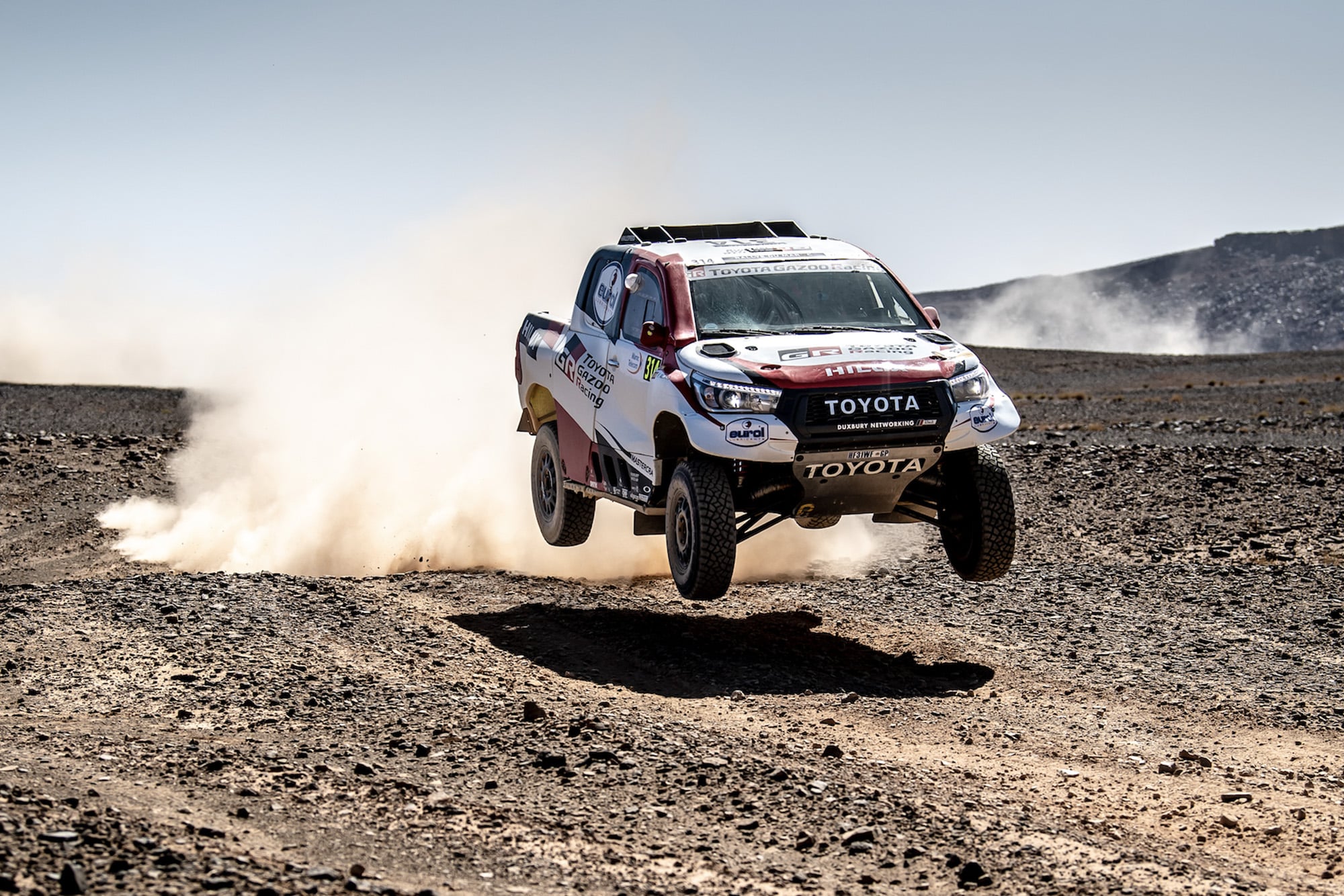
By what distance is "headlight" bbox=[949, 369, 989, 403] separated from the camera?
977 cm

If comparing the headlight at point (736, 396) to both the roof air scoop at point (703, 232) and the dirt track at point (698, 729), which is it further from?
the roof air scoop at point (703, 232)

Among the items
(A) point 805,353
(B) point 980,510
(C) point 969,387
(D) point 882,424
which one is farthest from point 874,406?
(B) point 980,510

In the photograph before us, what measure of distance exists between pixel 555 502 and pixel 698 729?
474 cm

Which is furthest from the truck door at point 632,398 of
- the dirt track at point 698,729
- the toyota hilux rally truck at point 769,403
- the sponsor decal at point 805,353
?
the dirt track at point 698,729

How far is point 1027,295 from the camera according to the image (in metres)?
139

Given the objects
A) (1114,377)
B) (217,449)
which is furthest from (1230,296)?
(217,449)

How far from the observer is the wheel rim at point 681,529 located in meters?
9.84

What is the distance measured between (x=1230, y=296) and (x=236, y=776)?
133825mm

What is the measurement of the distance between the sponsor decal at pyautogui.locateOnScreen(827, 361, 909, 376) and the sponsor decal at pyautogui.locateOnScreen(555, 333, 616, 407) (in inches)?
85.6

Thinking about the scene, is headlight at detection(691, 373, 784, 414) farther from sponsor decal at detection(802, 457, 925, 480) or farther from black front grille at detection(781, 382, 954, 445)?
sponsor decal at detection(802, 457, 925, 480)

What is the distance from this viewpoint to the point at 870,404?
9.48 m

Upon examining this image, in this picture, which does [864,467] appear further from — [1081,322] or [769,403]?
[1081,322]

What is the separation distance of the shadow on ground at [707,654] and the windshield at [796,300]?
2279 millimetres

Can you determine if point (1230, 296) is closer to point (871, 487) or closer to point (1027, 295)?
point (1027, 295)
